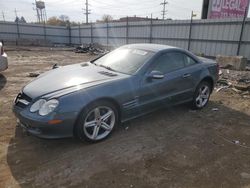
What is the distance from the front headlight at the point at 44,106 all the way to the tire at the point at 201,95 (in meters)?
3.16

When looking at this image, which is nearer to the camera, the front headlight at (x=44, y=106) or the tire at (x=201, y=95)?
the front headlight at (x=44, y=106)

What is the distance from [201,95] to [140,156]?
8.69 ft

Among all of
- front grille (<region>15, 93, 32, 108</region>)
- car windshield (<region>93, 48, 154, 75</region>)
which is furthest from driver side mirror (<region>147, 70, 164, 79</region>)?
front grille (<region>15, 93, 32, 108</region>)

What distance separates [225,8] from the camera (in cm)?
1427

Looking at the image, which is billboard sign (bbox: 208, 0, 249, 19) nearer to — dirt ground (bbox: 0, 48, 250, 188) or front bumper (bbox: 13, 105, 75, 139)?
dirt ground (bbox: 0, 48, 250, 188)

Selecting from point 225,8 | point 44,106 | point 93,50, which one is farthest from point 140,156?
point 93,50

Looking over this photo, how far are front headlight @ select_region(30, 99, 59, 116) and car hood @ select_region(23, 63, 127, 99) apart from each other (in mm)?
102

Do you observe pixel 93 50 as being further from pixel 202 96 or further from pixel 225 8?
pixel 202 96

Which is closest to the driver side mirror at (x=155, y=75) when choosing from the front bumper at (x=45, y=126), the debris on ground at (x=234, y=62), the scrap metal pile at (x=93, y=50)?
the front bumper at (x=45, y=126)

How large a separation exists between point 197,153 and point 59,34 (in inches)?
1178

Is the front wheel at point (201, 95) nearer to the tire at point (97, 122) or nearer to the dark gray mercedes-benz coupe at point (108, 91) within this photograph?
the dark gray mercedes-benz coupe at point (108, 91)

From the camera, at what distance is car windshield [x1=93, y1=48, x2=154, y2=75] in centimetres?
394

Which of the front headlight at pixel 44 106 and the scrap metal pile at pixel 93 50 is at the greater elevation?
the front headlight at pixel 44 106

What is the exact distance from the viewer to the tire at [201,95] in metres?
4.92
